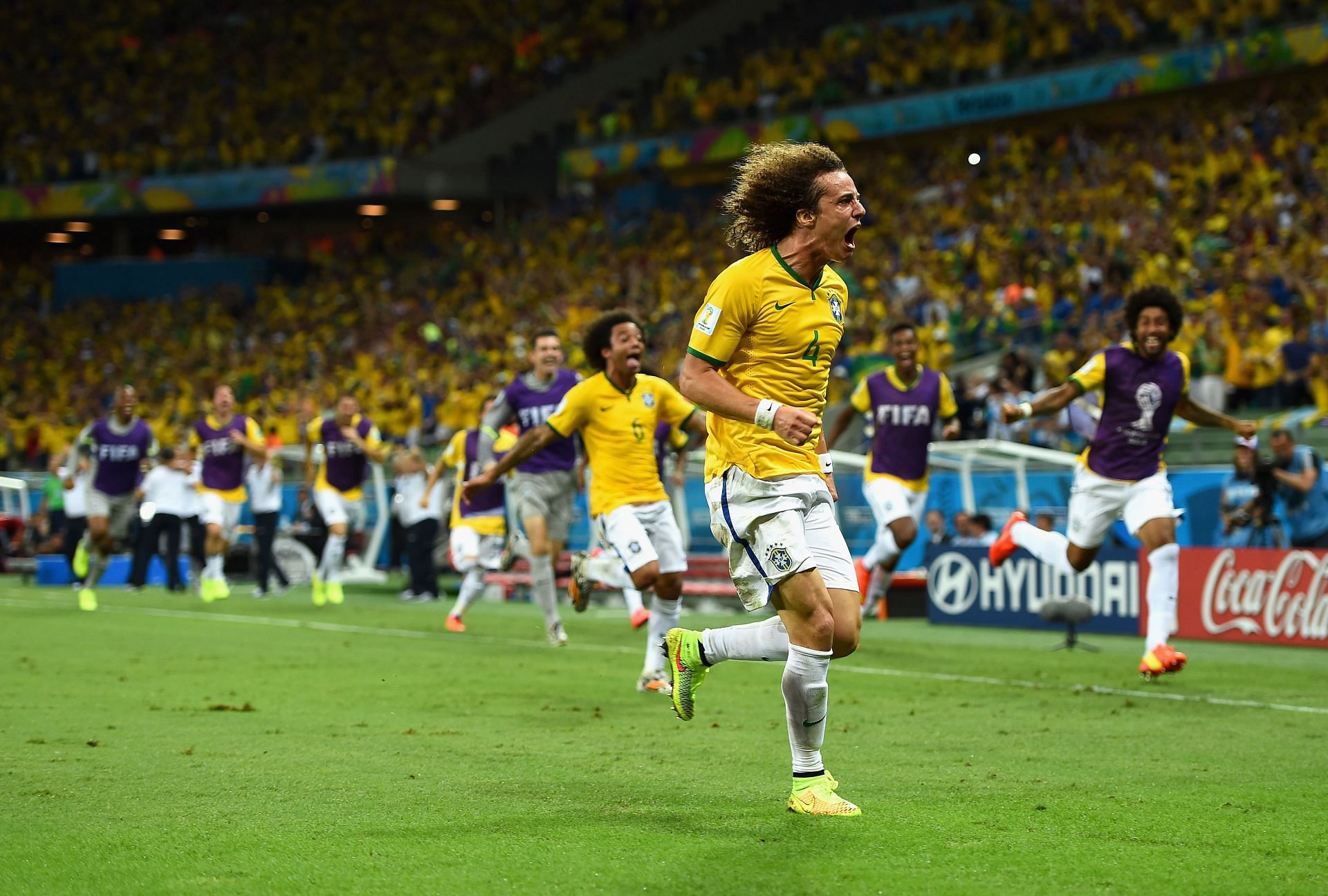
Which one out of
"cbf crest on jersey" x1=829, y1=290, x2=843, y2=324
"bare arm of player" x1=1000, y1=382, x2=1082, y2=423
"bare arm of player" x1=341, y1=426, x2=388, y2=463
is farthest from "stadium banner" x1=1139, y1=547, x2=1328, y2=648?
"bare arm of player" x1=341, y1=426, x2=388, y2=463

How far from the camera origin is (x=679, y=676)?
21.0 ft

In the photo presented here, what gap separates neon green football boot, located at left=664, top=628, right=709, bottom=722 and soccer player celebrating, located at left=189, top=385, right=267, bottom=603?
14553 millimetres

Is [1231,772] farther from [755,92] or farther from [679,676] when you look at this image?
[755,92]

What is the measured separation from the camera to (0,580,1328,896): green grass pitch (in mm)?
4840

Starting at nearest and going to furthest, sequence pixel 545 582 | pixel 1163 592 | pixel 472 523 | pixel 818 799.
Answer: pixel 818 799 → pixel 1163 592 → pixel 545 582 → pixel 472 523

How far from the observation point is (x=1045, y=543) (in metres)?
11.7

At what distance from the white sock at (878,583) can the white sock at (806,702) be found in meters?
7.93

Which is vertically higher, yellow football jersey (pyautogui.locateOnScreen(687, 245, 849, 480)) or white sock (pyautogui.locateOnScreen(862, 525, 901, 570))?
yellow football jersey (pyautogui.locateOnScreen(687, 245, 849, 480))

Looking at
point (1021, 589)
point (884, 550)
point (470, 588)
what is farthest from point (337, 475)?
point (1021, 589)

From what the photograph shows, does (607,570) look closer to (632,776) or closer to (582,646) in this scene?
(582,646)

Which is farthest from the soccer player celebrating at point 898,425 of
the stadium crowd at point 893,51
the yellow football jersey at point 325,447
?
the stadium crowd at point 893,51

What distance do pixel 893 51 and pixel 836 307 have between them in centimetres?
2940

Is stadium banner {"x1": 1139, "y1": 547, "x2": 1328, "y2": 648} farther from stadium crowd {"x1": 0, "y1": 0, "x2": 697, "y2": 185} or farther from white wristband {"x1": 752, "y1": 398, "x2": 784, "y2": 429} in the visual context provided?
stadium crowd {"x1": 0, "y1": 0, "x2": 697, "y2": 185}

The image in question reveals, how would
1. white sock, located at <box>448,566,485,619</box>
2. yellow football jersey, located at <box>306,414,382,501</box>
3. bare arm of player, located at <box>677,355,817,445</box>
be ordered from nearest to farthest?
bare arm of player, located at <box>677,355,817,445</box>, white sock, located at <box>448,566,485,619</box>, yellow football jersey, located at <box>306,414,382,501</box>
